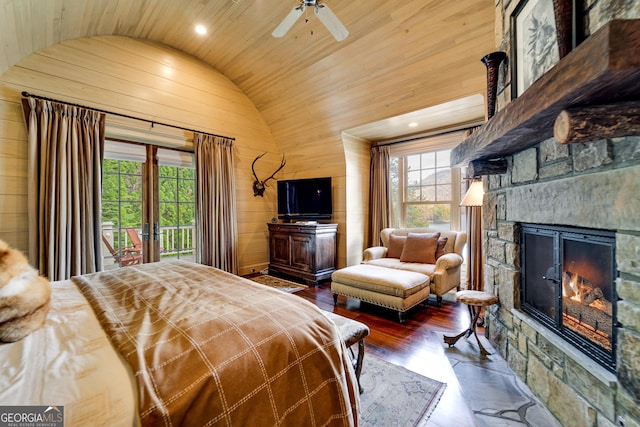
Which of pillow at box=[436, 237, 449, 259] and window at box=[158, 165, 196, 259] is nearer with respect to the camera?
pillow at box=[436, 237, 449, 259]

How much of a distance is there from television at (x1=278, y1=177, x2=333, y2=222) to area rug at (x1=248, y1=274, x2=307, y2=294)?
1126 millimetres

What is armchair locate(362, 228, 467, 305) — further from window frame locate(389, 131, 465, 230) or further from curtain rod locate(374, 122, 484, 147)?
curtain rod locate(374, 122, 484, 147)

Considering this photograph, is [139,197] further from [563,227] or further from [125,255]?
[563,227]

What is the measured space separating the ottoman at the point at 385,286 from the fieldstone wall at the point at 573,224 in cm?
82

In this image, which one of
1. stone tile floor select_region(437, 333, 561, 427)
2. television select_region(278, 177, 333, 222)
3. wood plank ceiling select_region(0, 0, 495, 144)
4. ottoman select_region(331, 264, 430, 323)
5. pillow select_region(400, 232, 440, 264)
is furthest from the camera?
television select_region(278, 177, 333, 222)

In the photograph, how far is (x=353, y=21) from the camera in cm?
272

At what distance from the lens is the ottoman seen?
2.68m

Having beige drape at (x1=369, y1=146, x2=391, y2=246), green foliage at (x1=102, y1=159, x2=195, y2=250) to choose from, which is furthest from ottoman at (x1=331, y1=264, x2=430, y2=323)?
green foliage at (x1=102, y1=159, x2=195, y2=250)

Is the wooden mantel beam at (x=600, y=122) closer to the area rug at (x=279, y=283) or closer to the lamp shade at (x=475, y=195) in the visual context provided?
the lamp shade at (x=475, y=195)

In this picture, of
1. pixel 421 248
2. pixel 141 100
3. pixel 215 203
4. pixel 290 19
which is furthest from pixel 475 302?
pixel 141 100

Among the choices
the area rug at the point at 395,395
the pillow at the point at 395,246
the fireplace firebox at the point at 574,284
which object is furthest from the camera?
the pillow at the point at 395,246

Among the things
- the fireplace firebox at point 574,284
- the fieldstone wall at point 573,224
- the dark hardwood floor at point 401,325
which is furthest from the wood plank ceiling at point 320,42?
the dark hardwood floor at point 401,325

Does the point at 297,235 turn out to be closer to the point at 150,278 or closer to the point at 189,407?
the point at 150,278

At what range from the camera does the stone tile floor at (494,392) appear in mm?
1338
